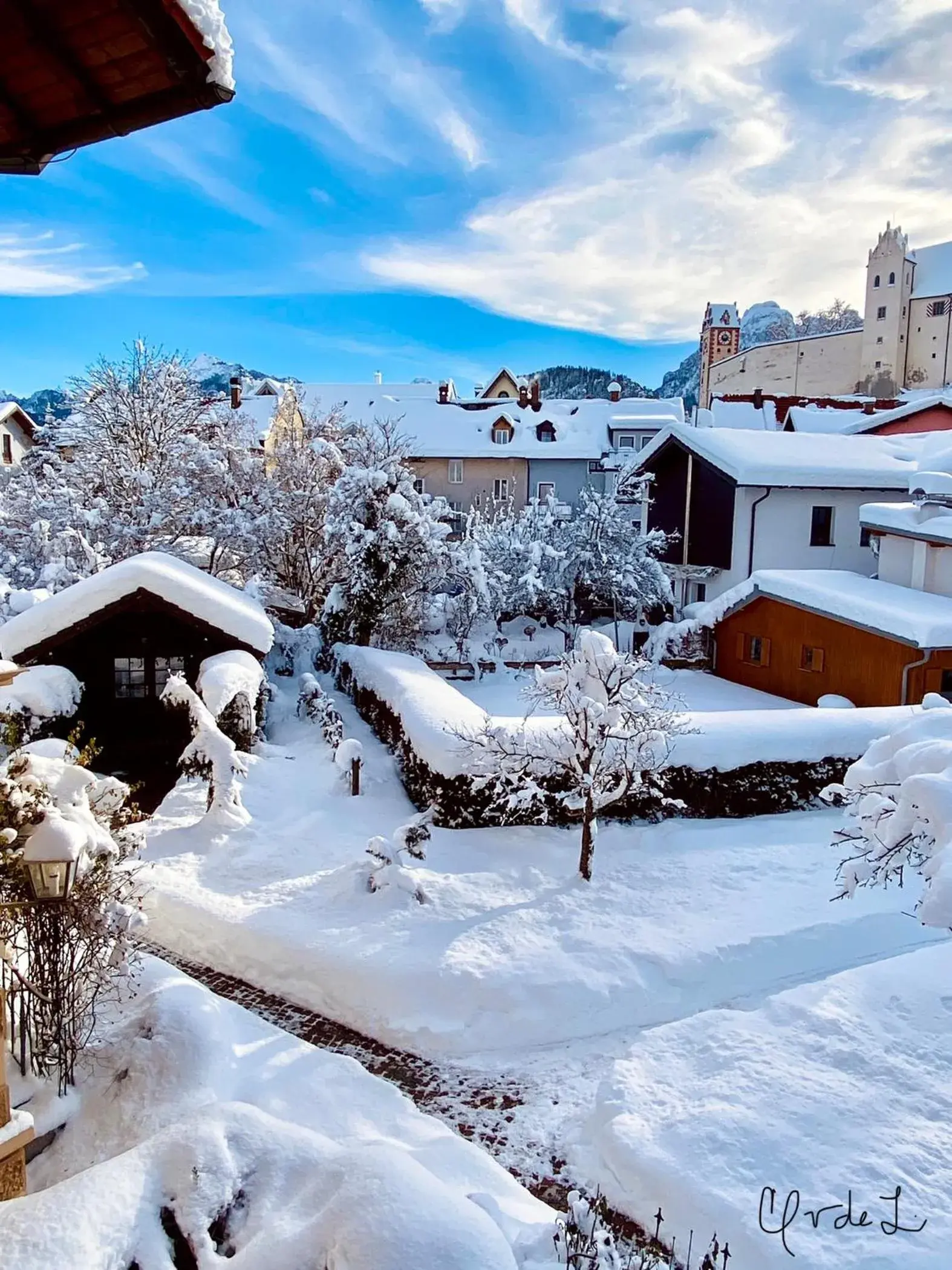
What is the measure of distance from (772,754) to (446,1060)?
7.84 metres

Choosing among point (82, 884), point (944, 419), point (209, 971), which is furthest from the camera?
point (944, 419)

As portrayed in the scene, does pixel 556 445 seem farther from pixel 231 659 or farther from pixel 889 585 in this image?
pixel 231 659

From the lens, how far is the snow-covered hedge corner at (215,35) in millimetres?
3240

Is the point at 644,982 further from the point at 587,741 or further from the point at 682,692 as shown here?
the point at 682,692

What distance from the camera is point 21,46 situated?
3502mm

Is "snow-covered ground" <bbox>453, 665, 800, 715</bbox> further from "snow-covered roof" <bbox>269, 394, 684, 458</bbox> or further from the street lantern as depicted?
"snow-covered roof" <bbox>269, 394, 684, 458</bbox>

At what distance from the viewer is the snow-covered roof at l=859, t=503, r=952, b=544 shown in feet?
63.8

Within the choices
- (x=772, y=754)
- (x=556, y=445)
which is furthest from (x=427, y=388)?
(x=772, y=754)

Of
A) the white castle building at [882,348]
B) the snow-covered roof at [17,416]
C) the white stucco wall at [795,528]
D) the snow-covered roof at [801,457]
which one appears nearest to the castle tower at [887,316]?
the white castle building at [882,348]

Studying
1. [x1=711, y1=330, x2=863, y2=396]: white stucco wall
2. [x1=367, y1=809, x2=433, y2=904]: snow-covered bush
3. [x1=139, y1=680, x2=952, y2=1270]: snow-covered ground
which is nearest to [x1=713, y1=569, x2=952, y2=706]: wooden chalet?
[x1=139, y1=680, x2=952, y2=1270]: snow-covered ground

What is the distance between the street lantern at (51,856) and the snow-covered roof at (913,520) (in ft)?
A: 62.7

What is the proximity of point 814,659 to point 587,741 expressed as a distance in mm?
11404

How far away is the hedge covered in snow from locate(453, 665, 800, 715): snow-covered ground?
451cm
